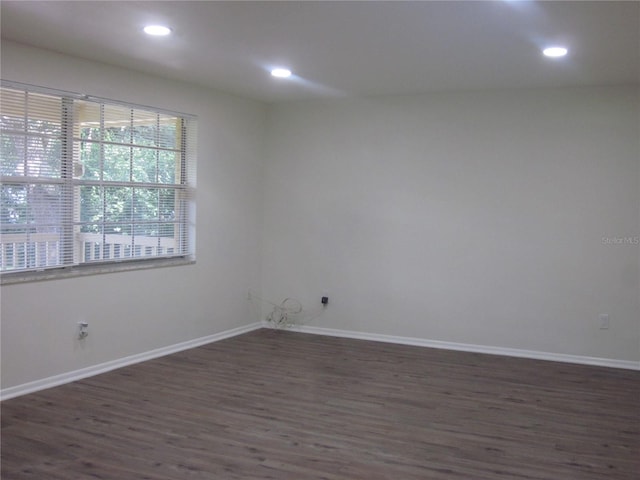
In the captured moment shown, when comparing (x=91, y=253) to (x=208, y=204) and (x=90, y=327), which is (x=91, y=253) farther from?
(x=208, y=204)

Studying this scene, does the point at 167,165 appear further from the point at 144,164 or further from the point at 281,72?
the point at 281,72

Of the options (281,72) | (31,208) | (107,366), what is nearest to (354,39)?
(281,72)

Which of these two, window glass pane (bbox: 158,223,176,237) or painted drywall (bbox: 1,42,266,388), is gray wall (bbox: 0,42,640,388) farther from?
window glass pane (bbox: 158,223,176,237)

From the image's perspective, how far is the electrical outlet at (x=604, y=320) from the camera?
5176mm

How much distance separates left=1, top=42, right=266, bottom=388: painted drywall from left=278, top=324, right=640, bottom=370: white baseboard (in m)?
0.82

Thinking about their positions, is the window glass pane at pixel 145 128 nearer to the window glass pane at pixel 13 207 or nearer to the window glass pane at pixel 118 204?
the window glass pane at pixel 118 204

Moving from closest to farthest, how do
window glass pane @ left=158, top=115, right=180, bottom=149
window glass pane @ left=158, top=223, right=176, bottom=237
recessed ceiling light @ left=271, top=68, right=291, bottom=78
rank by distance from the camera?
recessed ceiling light @ left=271, top=68, right=291, bottom=78 < window glass pane @ left=158, top=115, right=180, bottom=149 < window glass pane @ left=158, top=223, right=176, bottom=237

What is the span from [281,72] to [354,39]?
1170 millimetres

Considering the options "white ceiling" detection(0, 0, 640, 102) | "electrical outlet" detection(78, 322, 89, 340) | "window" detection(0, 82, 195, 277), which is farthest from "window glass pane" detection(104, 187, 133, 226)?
"white ceiling" detection(0, 0, 640, 102)

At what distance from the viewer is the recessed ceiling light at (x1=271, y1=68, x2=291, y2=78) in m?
4.74

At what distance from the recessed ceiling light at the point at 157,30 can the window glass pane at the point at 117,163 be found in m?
1.25

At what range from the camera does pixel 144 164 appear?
5.12m

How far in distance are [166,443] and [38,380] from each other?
1382 millimetres

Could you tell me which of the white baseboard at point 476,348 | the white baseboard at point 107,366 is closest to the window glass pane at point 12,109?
the white baseboard at point 107,366
